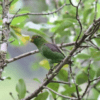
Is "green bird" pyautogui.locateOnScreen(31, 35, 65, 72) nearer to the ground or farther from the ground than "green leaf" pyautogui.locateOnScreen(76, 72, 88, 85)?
farther from the ground

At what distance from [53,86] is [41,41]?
0.32 m

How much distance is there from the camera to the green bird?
2.86ft

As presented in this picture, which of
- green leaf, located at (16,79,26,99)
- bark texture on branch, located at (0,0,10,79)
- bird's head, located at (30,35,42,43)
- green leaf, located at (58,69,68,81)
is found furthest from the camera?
bird's head, located at (30,35,42,43)

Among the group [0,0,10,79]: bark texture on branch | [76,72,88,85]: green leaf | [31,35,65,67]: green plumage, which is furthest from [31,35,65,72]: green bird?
[0,0,10,79]: bark texture on branch

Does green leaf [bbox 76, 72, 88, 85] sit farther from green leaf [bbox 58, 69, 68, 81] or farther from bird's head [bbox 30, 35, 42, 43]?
bird's head [bbox 30, 35, 42, 43]

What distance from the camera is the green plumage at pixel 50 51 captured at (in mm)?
874

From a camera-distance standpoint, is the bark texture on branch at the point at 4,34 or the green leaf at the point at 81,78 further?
the green leaf at the point at 81,78

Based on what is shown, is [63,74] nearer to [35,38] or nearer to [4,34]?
[35,38]

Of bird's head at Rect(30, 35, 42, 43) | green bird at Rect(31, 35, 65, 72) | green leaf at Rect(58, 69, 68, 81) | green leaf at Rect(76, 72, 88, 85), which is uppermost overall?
bird's head at Rect(30, 35, 42, 43)

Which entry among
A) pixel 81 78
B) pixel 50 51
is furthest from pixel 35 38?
pixel 81 78

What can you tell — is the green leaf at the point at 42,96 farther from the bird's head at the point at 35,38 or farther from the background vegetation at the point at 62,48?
the bird's head at the point at 35,38

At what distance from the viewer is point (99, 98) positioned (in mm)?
1011

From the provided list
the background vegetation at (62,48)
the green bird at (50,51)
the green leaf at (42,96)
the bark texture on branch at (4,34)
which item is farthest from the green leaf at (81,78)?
the bark texture on branch at (4,34)

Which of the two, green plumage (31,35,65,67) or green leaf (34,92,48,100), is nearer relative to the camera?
green leaf (34,92,48,100)
